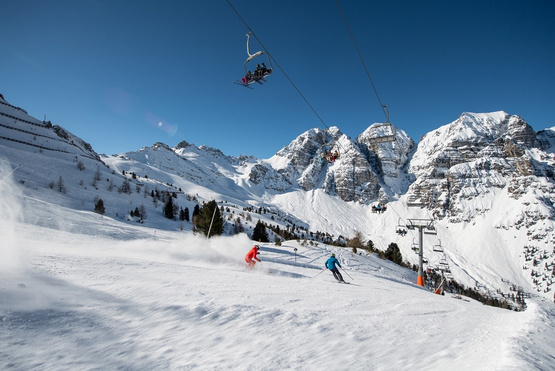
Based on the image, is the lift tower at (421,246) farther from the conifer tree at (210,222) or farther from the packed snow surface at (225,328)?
the conifer tree at (210,222)

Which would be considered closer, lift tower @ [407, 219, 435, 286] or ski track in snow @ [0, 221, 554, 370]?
ski track in snow @ [0, 221, 554, 370]

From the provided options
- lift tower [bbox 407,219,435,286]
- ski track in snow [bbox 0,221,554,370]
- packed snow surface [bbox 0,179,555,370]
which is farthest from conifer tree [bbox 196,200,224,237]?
ski track in snow [bbox 0,221,554,370]

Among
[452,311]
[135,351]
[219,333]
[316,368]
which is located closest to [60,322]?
[135,351]

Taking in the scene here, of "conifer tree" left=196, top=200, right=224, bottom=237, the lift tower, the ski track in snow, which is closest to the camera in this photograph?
the ski track in snow

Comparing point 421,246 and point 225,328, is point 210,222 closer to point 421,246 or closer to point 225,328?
point 421,246

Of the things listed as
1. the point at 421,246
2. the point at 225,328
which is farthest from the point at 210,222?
the point at 225,328

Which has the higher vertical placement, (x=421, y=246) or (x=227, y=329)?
(x=421, y=246)

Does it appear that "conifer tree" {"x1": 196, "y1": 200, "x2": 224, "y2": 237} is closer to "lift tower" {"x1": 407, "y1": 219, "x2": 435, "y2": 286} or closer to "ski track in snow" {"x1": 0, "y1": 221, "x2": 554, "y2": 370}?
"lift tower" {"x1": 407, "y1": 219, "x2": 435, "y2": 286}

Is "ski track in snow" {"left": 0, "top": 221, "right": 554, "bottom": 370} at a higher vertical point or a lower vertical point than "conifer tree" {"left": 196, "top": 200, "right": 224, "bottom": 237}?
lower

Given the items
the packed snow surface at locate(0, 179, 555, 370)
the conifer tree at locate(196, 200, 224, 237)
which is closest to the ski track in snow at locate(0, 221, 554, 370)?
the packed snow surface at locate(0, 179, 555, 370)

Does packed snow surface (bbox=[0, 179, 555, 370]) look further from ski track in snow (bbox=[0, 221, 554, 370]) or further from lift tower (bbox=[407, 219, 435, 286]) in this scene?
lift tower (bbox=[407, 219, 435, 286])

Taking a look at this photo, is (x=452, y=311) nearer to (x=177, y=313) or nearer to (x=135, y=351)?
(x=177, y=313)

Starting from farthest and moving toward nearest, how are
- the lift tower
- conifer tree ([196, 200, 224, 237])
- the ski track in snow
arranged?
conifer tree ([196, 200, 224, 237]), the lift tower, the ski track in snow

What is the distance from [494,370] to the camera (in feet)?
12.5
